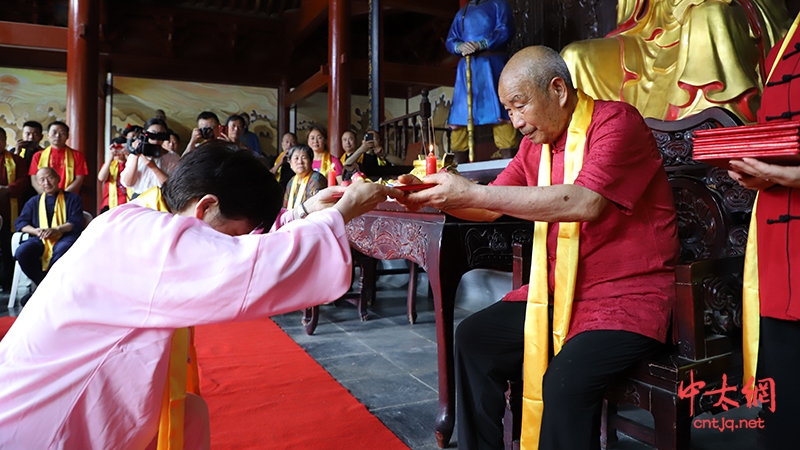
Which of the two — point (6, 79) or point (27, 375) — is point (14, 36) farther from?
point (27, 375)

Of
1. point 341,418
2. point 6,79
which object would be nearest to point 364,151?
point 341,418

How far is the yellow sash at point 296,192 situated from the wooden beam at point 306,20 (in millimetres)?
4750

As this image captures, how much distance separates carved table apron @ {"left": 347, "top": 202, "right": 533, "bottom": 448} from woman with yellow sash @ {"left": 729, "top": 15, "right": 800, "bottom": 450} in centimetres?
86

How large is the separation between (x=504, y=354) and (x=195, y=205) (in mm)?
960

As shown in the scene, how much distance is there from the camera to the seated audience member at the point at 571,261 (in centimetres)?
121

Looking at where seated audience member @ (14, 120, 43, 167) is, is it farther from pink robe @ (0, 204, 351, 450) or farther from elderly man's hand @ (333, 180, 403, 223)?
elderly man's hand @ (333, 180, 403, 223)

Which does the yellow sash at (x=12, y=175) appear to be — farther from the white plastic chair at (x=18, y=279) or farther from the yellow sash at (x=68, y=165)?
the white plastic chair at (x=18, y=279)

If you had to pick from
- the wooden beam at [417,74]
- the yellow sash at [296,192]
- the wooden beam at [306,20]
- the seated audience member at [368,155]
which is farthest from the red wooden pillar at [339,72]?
the yellow sash at [296,192]

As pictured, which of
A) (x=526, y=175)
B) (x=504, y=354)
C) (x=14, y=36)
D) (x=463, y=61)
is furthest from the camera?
(x=14, y=36)

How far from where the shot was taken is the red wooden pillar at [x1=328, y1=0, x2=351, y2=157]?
702cm

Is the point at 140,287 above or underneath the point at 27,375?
above

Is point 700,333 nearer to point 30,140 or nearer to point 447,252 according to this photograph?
point 447,252

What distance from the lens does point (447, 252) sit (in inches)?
73.7

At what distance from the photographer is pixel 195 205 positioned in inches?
37.4
